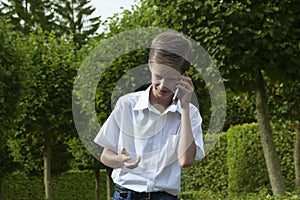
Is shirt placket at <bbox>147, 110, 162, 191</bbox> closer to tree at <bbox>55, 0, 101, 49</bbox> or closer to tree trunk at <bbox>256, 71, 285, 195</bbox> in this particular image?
tree trunk at <bbox>256, 71, 285, 195</bbox>

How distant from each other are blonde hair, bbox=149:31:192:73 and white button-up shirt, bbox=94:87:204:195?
18 centimetres

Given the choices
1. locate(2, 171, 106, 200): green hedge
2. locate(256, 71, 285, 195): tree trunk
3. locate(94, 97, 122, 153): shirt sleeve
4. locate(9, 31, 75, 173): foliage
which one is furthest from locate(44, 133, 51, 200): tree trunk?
locate(94, 97, 122, 153): shirt sleeve

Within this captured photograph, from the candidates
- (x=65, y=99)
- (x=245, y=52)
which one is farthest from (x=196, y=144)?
(x=65, y=99)

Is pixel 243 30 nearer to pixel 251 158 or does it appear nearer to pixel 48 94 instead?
pixel 251 158

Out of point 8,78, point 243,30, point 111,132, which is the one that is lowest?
point 111,132

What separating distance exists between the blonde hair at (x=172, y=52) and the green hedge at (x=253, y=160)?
842cm

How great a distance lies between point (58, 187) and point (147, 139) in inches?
565

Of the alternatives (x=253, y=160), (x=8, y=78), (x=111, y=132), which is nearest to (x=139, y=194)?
(x=111, y=132)

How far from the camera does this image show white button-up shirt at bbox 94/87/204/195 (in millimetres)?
2295

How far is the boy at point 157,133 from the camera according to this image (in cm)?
221

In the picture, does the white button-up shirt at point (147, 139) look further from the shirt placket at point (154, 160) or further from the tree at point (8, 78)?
the tree at point (8, 78)

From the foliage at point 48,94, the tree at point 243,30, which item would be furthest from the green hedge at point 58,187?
the tree at point 243,30

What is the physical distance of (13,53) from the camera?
→ 862 cm

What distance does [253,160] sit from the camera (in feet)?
34.6
